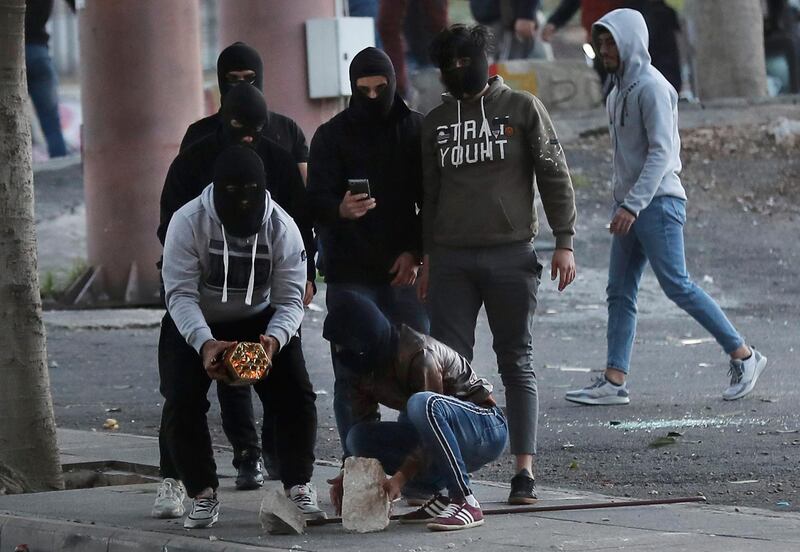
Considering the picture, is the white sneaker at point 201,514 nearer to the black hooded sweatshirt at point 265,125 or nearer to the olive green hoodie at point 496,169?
the olive green hoodie at point 496,169

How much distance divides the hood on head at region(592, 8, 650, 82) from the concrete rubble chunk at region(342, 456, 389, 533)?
348 centimetres

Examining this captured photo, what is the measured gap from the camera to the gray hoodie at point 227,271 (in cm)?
641

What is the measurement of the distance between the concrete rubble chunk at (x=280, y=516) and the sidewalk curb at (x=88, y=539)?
0.17 meters

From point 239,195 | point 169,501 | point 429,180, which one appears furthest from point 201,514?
point 429,180

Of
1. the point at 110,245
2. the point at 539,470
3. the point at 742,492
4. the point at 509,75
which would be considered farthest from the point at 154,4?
the point at 742,492

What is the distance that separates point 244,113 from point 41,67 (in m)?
11.1

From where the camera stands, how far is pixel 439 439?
6262 millimetres

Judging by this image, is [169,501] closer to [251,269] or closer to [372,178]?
[251,269]

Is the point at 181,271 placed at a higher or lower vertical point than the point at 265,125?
lower

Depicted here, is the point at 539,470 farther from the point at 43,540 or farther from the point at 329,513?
the point at 43,540

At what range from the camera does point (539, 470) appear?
7656 millimetres

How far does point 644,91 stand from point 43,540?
397 centimetres

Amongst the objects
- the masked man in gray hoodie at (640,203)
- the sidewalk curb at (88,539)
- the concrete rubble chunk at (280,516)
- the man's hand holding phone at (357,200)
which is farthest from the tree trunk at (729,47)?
the concrete rubble chunk at (280,516)

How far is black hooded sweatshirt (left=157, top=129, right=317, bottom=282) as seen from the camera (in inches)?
276
